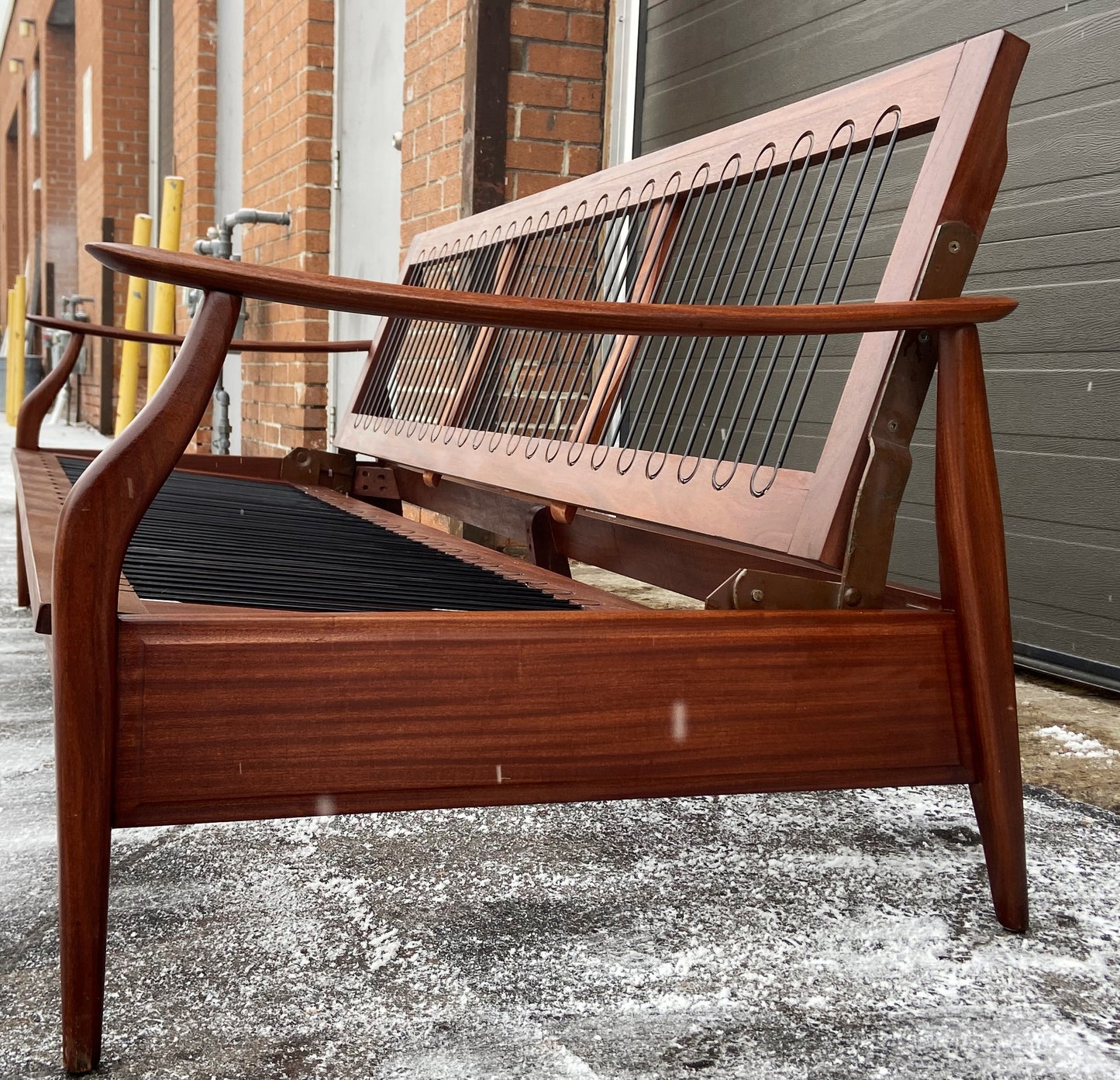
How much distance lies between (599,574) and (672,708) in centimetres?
289

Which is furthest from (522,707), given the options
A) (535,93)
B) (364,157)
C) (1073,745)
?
(364,157)

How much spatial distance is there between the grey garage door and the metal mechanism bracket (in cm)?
131

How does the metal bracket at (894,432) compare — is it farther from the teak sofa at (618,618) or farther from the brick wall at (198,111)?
the brick wall at (198,111)

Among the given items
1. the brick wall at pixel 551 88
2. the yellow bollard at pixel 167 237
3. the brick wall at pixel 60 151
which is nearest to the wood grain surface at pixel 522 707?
the brick wall at pixel 551 88

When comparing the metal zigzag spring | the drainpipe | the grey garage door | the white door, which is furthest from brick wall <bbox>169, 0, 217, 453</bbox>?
the grey garage door

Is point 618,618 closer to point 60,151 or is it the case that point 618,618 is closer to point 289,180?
point 289,180

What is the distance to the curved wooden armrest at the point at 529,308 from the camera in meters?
1.05

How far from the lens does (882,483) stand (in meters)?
1.29

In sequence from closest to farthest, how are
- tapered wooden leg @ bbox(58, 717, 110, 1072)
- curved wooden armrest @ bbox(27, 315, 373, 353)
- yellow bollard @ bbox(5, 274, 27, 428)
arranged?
tapered wooden leg @ bbox(58, 717, 110, 1072) < curved wooden armrest @ bbox(27, 315, 373, 353) < yellow bollard @ bbox(5, 274, 27, 428)

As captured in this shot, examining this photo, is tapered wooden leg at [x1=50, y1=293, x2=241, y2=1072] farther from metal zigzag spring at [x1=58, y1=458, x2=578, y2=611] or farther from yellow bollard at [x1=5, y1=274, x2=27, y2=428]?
yellow bollard at [x1=5, y1=274, x2=27, y2=428]

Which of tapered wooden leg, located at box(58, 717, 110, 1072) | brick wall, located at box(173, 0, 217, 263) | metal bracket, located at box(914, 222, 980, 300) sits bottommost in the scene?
tapered wooden leg, located at box(58, 717, 110, 1072)

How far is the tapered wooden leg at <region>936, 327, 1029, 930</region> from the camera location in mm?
1304

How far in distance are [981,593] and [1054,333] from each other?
1.47m

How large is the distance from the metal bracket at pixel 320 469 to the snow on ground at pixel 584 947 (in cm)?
143
